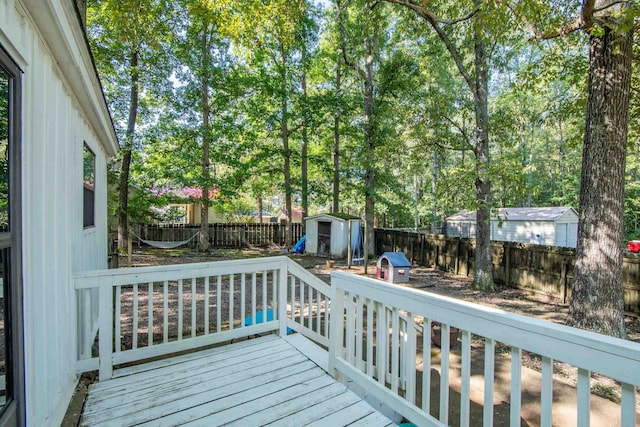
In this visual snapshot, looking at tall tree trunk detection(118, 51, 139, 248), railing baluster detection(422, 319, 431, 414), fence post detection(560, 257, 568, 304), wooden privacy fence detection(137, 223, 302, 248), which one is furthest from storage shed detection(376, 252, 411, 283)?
wooden privacy fence detection(137, 223, 302, 248)

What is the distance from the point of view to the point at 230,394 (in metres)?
2.23

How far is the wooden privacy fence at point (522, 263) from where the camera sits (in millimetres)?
5887

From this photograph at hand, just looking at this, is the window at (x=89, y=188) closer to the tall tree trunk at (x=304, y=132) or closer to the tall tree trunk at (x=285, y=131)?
the tall tree trunk at (x=285, y=131)

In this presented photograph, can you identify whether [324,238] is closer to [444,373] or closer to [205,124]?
[205,124]

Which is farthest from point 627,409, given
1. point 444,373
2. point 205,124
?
point 205,124

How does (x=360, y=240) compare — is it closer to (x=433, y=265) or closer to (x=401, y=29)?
(x=433, y=265)

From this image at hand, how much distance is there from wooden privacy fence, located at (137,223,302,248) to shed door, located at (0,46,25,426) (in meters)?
13.2

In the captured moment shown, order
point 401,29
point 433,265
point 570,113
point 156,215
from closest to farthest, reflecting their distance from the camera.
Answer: point 570,113, point 401,29, point 433,265, point 156,215

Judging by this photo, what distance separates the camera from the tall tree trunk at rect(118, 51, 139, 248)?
31.0 ft

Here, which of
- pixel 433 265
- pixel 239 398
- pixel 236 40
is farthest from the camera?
pixel 433 265

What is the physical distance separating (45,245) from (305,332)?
2258mm

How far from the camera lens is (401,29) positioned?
7672mm

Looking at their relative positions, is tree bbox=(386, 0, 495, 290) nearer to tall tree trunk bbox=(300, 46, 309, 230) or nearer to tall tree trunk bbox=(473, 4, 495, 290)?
tall tree trunk bbox=(473, 4, 495, 290)

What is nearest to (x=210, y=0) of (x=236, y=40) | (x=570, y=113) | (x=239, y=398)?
(x=236, y=40)
